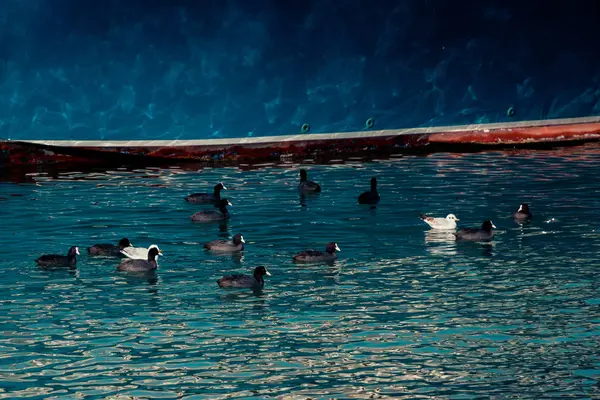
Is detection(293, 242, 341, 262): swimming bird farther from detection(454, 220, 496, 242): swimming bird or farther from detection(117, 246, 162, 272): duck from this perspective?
detection(454, 220, 496, 242): swimming bird

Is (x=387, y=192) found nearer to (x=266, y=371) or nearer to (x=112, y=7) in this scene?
(x=112, y=7)

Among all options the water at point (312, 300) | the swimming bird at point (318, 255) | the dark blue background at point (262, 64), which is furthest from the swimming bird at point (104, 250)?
the dark blue background at point (262, 64)

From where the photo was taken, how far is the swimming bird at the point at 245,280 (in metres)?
26.9

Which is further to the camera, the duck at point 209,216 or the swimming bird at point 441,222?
the duck at point 209,216

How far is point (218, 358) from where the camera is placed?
21.7 meters

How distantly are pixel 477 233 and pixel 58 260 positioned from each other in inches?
382

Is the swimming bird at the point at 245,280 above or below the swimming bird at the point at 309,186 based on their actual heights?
below

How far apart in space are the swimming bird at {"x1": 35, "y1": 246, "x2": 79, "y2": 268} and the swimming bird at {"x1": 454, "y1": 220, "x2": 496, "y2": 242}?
9066 millimetres

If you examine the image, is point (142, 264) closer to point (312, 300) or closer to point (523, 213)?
point (312, 300)

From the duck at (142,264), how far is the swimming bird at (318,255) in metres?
3.02

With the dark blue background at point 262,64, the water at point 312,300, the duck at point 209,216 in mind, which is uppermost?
the dark blue background at point 262,64

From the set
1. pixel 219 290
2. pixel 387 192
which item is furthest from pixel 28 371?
pixel 387 192

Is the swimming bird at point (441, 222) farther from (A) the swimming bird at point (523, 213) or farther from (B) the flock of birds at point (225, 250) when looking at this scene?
(A) the swimming bird at point (523, 213)

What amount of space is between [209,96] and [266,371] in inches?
1152
